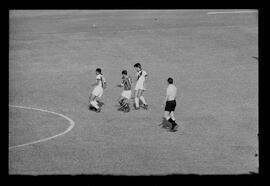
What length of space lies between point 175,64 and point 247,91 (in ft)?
24.4

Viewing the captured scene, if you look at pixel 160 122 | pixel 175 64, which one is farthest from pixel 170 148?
pixel 175 64

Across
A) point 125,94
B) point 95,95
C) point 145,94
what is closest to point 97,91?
point 95,95

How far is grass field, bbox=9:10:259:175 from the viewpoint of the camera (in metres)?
19.2

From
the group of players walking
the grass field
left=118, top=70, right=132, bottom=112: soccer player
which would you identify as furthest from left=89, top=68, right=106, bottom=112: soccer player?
left=118, top=70, right=132, bottom=112: soccer player

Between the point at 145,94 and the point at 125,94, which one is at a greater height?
the point at 145,94

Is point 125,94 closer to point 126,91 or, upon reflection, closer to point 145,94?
point 126,91

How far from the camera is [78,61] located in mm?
36406

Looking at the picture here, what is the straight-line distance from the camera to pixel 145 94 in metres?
28.9

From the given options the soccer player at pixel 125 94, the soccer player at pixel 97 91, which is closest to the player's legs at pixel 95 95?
the soccer player at pixel 97 91

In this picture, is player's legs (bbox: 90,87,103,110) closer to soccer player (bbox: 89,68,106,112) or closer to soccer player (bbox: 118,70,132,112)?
soccer player (bbox: 89,68,106,112)

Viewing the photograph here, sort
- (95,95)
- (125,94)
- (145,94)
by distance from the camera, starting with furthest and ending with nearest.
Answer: (145,94)
(95,95)
(125,94)
